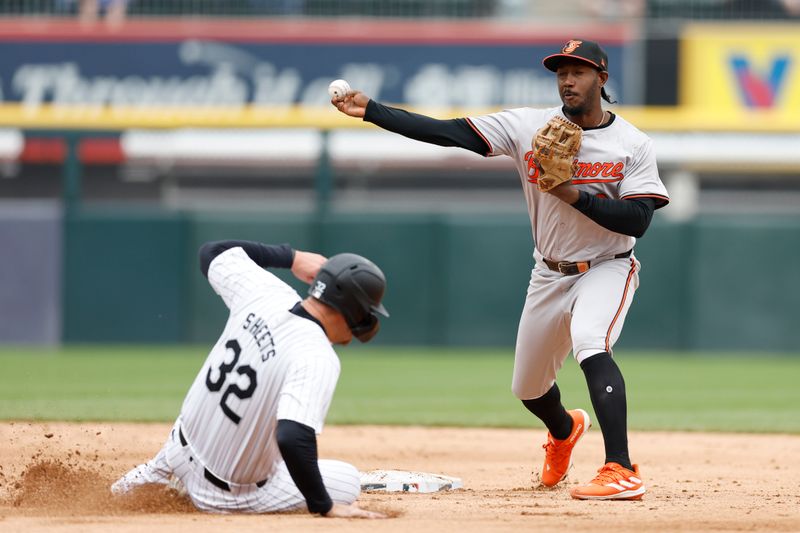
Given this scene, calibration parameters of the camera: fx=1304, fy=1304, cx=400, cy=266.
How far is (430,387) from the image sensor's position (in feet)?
33.6

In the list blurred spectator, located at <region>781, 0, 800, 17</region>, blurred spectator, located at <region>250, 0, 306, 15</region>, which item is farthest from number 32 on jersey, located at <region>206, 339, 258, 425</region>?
blurred spectator, located at <region>781, 0, 800, 17</region>

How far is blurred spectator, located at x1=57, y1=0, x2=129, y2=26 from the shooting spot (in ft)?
52.9

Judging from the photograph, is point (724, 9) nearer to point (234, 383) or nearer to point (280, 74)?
point (280, 74)

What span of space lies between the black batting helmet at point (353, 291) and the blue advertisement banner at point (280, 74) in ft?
37.6

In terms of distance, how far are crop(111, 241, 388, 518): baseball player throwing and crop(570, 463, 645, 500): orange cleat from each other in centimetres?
100

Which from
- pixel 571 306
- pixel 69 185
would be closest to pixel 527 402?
pixel 571 306

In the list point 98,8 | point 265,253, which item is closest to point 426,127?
point 265,253

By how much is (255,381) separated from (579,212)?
1.69m

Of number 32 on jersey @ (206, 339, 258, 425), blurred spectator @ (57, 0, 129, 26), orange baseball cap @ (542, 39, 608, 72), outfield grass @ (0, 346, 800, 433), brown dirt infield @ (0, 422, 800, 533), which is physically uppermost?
orange baseball cap @ (542, 39, 608, 72)

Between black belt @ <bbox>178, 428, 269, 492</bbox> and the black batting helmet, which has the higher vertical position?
the black batting helmet

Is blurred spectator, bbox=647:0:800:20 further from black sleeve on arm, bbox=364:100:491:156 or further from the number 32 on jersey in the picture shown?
the number 32 on jersey


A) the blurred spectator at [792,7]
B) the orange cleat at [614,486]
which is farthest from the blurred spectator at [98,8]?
the orange cleat at [614,486]

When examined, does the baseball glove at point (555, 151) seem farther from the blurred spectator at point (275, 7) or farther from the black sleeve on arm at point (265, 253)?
the blurred spectator at point (275, 7)

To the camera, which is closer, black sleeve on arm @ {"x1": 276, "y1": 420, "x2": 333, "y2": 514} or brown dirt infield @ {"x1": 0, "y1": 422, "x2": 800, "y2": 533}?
black sleeve on arm @ {"x1": 276, "y1": 420, "x2": 333, "y2": 514}
